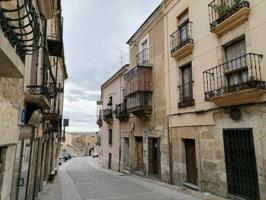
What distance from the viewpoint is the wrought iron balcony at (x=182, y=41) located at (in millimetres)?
9761

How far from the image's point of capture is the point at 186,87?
10.2m

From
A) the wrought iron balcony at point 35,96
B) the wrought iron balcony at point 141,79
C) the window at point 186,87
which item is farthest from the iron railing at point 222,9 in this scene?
the wrought iron balcony at point 35,96

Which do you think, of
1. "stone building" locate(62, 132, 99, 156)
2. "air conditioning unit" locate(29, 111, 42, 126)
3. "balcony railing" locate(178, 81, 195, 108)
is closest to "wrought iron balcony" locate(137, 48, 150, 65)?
"balcony railing" locate(178, 81, 195, 108)

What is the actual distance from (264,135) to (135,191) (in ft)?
17.5

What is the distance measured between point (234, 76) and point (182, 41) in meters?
3.58

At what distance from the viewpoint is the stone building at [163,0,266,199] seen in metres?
6.68

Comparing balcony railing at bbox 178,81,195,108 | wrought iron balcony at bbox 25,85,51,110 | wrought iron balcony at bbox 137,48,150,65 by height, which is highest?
wrought iron balcony at bbox 137,48,150,65

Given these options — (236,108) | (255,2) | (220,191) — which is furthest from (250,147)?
(255,2)

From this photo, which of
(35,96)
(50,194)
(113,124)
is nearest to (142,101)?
(50,194)

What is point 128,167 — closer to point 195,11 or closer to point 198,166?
point 198,166

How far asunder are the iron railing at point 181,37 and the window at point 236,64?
2147 mm

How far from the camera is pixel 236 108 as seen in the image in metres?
7.28

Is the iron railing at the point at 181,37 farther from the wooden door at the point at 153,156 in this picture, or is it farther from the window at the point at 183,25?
the wooden door at the point at 153,156

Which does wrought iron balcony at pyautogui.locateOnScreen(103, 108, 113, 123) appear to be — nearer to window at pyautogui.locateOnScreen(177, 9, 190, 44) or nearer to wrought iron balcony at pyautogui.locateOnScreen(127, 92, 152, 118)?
wrought iron balcony at pyautogui.locateOnScreen(127, 92, 152, 118)
